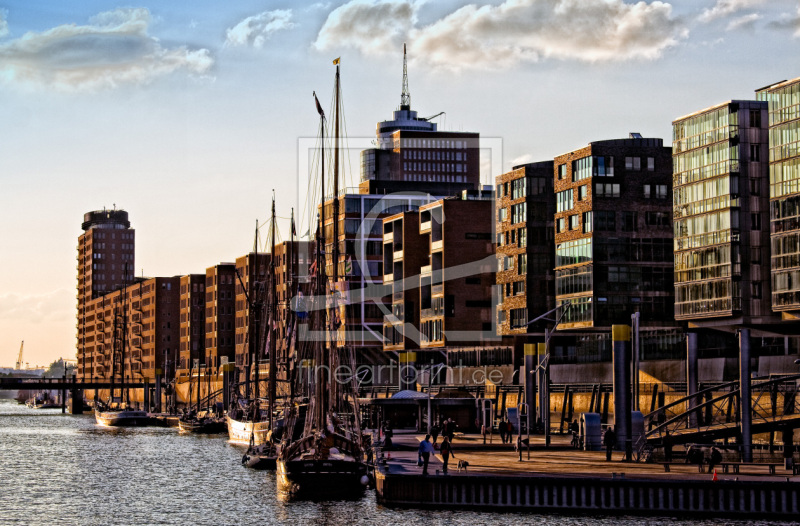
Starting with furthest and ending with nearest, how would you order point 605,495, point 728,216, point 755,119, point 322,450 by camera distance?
1. point 728,216
2. point 755,119
3. point 322,450
4. point 605,495

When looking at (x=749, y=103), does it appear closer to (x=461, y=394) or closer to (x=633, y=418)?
(x=461, y=394)

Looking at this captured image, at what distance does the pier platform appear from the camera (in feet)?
211

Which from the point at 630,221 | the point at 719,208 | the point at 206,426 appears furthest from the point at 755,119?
the point at 206,426

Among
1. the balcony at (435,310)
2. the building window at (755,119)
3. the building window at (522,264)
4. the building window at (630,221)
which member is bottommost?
the balcony at (435,310)

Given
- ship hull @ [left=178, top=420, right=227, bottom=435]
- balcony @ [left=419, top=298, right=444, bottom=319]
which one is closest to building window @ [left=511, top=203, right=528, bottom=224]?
balcony @ [left=419, top=298, right=444, bottom=319]

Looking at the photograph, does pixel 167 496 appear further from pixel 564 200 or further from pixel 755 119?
pixel 564 200

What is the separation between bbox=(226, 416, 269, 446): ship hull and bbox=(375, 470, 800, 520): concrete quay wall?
6618 centimetres

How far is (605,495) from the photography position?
66.8m

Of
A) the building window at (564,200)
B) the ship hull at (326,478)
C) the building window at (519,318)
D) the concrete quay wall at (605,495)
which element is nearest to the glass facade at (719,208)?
the building window at (564,200)

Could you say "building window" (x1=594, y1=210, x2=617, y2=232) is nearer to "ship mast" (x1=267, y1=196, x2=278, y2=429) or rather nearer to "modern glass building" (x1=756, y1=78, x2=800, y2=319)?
"modern glass building" (x1=756, y1=78, x2=800, y2=319)

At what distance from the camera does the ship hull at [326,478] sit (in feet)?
262

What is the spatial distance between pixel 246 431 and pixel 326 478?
70.0 m

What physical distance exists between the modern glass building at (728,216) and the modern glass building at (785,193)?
12.2ft

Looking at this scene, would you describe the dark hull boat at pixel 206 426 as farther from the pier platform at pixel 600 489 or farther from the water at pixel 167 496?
the pier platform at pixel 600 489
